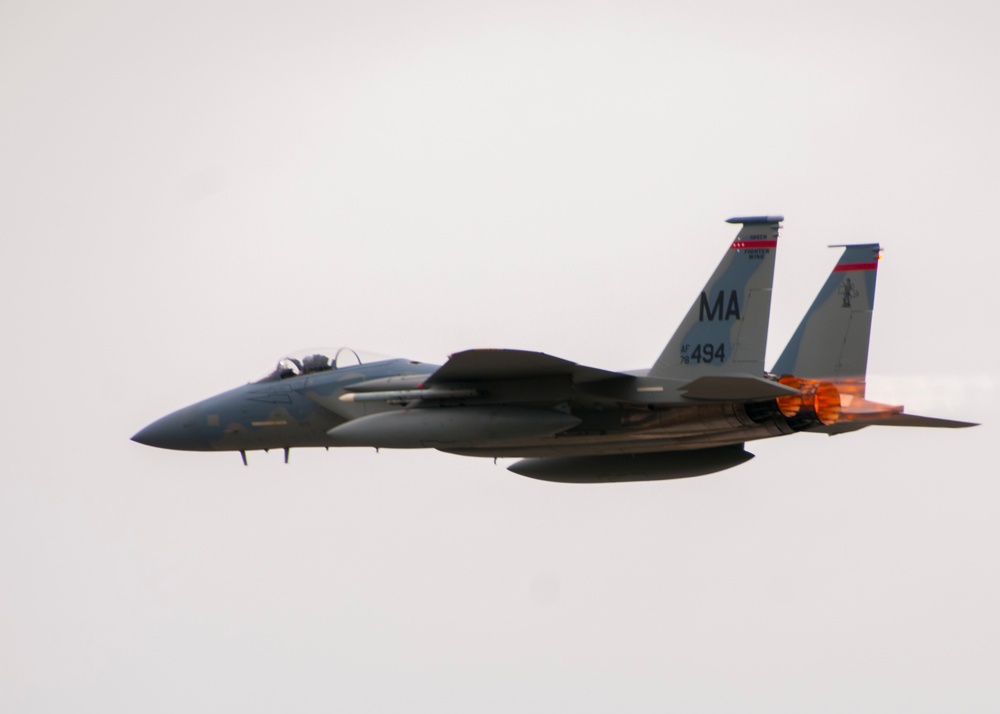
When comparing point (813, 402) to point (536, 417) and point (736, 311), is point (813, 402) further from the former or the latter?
Answer: point (536, 417)

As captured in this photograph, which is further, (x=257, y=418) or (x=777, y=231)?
(x=257, y=418)

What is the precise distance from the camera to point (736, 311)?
24.6 m

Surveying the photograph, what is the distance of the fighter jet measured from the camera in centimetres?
2452

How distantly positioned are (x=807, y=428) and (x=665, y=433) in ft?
6.40

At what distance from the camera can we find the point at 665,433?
83.0 feet

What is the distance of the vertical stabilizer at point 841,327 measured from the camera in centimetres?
2694

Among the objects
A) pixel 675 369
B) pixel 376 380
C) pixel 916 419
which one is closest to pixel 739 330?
pixel 675 369

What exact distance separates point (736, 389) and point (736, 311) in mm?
1394

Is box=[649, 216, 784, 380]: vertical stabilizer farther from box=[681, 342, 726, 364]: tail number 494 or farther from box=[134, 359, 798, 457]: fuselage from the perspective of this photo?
box=[134, 359, 798, 457]: fuselage

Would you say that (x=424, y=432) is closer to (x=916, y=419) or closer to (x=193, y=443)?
(x=193, y=443)

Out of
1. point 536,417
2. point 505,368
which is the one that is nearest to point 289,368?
point 505,368

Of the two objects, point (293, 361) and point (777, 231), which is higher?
point (777, 231)

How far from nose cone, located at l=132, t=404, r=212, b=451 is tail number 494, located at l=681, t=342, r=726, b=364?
311 inches

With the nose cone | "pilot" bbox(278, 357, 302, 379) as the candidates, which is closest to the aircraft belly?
"pilot" bbox(278, 357, 302, 379)
